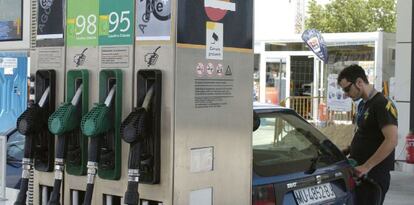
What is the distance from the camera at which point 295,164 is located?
4.57 meters

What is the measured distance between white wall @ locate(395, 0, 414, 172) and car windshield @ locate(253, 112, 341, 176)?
19.5ft

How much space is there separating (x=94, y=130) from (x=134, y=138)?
230mm

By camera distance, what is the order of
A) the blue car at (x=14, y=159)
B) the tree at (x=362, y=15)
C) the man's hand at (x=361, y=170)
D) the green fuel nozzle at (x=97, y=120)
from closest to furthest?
the green fuel nozzle at (x=97, y=120) → the man's hand at (x=361, y=170) → the blue car at (x=14, y=159) → the tree at (x=362, y=15)

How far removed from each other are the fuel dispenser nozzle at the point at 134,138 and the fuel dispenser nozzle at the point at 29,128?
22.8 inches

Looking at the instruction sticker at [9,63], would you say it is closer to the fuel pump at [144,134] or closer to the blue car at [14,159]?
the blue car at [14,159]

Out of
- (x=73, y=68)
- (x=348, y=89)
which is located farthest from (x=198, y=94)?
(x=348, y=89)

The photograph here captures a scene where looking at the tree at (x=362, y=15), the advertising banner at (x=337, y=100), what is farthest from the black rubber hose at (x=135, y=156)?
the tree at (x=362, y=15)

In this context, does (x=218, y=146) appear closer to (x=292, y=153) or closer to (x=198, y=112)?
(x=198, y=112)

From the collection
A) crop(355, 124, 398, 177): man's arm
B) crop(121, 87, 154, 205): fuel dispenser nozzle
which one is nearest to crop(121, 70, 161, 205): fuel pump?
crop(121, 87, 154, 205): fuel dispenser nozzle

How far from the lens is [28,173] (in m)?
3.24

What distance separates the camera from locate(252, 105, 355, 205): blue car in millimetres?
4234

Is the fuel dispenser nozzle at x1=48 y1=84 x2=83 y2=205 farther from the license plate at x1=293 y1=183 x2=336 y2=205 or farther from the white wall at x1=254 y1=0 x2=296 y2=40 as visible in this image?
the white wall at x1=254 y1=0 x2=296 y2=40

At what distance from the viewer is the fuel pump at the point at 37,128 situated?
3.18 meters

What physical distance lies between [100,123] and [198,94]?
Result: 1.60 ft
